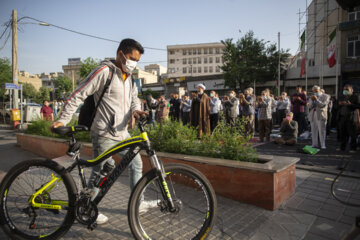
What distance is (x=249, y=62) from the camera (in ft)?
109

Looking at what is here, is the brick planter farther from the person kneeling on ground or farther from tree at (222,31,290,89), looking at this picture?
tree at (222,31,290,89)

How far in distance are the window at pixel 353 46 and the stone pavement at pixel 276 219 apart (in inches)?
1019

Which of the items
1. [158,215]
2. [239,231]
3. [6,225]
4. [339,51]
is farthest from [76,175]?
[339,51]

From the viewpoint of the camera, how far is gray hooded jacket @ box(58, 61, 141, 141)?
2.69m

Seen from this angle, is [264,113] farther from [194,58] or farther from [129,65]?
[194,58]

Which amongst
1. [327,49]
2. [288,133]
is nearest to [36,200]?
[288,133]

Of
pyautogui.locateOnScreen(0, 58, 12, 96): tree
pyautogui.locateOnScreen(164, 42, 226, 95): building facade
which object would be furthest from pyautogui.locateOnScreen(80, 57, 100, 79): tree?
pyautogui.locateOnScreen(164, 42, 226, 95): building facade

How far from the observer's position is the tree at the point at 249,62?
32469 mm

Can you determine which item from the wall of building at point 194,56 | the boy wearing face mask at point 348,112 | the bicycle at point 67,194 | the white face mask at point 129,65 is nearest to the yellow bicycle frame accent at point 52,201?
the bicycle at point 67,194

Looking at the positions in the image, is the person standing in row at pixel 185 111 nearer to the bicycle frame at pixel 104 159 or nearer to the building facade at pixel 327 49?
the bicycle frame at pixel 104 159

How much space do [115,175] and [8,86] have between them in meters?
17.1

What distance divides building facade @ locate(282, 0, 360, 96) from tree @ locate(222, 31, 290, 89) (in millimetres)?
2501

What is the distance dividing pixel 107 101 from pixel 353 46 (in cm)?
2912

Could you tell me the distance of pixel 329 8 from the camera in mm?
27641
